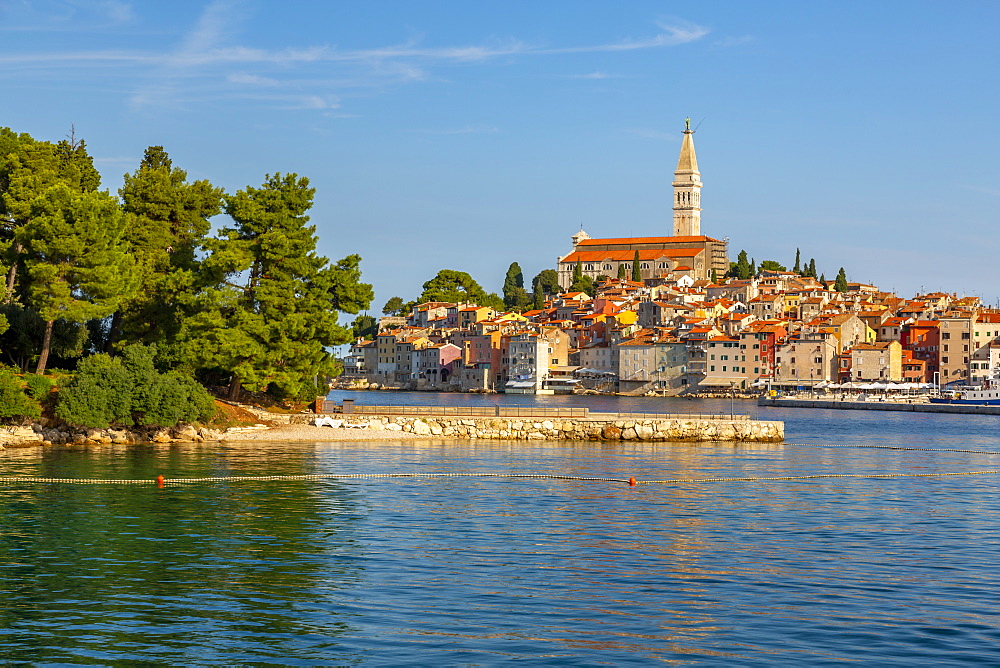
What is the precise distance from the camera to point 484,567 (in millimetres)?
→ 21766

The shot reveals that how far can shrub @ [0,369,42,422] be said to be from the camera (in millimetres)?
40906

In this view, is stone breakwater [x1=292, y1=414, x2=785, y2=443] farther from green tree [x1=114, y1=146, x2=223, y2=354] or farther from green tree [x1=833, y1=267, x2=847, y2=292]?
green tree [x1=833, y1=267, x2=847, y2=292]

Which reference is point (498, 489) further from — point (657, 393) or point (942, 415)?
point (657, 393)

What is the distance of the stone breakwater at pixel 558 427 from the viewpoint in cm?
5034

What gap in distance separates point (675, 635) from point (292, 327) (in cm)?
3588

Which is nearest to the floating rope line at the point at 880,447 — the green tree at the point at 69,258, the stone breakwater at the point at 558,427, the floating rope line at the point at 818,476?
the stone breakwater at the point at 558,427

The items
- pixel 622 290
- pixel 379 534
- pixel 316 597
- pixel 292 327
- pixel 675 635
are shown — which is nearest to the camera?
pixel 675 635

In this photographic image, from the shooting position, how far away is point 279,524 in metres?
26.2

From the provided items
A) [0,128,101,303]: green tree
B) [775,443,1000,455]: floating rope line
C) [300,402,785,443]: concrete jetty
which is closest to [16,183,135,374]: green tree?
[0,128,101,303]: green tree

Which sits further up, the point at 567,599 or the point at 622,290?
the point at 622,290

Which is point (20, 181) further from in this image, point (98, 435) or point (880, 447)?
point (880, 447)

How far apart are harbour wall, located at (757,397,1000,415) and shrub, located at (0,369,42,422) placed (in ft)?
282

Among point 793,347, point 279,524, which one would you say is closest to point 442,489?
point 279,524

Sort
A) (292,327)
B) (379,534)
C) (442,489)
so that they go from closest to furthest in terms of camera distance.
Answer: (379,534)
(442,489)
(292,327)
